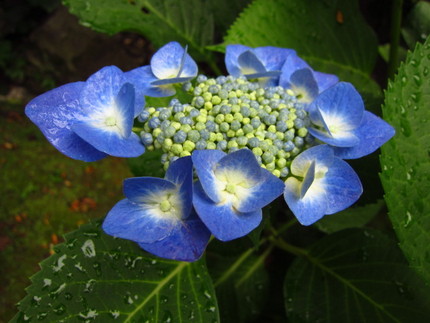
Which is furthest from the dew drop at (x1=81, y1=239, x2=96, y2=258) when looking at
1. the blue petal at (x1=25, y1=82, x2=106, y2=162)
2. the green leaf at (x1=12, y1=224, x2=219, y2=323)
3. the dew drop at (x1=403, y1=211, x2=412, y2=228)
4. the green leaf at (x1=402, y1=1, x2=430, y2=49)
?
the green leaf at (x1=402, y1=1, x2=430, y2=49)

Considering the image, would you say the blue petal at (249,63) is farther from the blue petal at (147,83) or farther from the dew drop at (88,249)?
→ the dew drop at (88,249)

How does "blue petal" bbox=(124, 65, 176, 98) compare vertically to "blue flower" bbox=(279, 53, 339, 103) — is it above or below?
below

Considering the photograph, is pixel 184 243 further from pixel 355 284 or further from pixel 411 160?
pixel 355 284

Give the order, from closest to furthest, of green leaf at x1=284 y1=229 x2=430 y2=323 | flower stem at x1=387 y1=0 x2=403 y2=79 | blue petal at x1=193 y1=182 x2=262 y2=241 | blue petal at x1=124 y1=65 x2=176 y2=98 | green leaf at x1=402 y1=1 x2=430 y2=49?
blue petal at x1=193 y1=182 x2=262 y2=241 < blue petal at x1=124 y1=65 x2=176 y2=98 < green leaf at x1=284 y1=229 x2=430 y2=323 < flower stem at x1=387 y1=0 x2=403 y2=79 < green leaf at x1=402 y1=1 x2=430 y2=49

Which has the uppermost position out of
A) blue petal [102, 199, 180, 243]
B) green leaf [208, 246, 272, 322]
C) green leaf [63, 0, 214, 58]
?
blue petal [102, 199, 180, 243]

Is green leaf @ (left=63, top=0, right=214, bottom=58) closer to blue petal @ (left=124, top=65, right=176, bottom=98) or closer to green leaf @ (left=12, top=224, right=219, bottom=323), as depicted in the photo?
blue petal @ (left=124, top=65, right=176, bottom=98)

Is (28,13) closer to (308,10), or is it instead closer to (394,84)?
(308,10)

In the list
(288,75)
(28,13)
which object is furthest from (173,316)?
(28,13)
